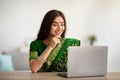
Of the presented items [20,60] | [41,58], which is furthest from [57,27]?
[20,60]

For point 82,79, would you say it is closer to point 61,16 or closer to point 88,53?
point 88,53

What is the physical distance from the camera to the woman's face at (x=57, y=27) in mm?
2498

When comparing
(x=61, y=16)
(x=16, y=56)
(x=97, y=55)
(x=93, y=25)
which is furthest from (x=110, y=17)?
(x=97, y=55)

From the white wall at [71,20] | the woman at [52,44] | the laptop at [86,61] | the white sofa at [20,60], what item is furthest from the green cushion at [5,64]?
the laptop at [86,61]

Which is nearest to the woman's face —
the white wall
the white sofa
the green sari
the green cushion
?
the green sari

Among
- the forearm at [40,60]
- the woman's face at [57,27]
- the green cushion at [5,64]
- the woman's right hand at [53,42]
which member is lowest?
the green cushion at [5,64]

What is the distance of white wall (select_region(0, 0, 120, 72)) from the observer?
5227mm

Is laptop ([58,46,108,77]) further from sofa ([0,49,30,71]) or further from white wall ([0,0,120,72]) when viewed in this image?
white wall ([0,0,120,72])

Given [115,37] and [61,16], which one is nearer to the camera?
[61,16]

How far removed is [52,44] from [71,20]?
309cm

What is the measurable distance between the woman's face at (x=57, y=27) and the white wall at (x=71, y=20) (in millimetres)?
2804

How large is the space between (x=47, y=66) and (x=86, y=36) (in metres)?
3.08

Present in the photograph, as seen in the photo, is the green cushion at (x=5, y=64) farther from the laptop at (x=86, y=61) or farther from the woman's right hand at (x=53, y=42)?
the laptop at (x=86, y=61)

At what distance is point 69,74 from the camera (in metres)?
1.97
